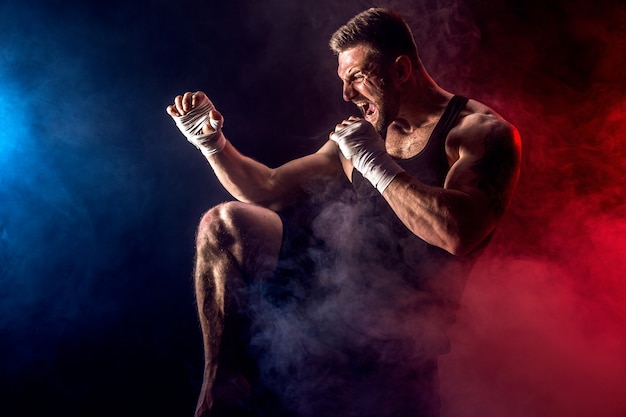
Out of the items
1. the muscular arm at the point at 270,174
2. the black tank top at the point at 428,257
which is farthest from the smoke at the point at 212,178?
the black tank top at the point at 428,257

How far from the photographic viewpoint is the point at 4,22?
3369 mm

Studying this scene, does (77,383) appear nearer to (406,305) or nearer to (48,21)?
(406,305)

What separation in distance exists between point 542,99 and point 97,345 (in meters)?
3.05

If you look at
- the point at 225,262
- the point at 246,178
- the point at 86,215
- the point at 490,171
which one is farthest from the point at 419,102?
the point at 86,215

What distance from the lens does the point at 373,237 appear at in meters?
2.62

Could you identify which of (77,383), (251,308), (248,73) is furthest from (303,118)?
(77,383)

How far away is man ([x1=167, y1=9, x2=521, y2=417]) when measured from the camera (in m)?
2.20

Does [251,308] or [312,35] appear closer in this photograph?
[251,308]

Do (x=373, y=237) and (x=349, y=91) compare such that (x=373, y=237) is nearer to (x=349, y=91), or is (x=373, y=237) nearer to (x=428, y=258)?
(x=428, y=258)

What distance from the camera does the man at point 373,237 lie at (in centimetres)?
220

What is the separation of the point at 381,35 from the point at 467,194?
107cm

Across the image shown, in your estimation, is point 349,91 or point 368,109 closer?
point 349,91

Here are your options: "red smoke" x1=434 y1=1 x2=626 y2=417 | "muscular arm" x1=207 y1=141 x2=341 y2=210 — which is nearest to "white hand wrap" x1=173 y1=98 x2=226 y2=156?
"muscular arm" x1=207 y1=141 x2=341 y2=210

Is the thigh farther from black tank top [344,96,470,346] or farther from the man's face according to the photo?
the man's face
